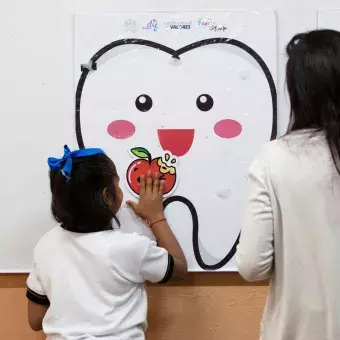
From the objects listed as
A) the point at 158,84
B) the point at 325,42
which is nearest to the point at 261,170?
the point at 325,42

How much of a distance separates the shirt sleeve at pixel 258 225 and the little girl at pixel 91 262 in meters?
0.25

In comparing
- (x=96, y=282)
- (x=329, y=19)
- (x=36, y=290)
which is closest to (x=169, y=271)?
(x=96, y=282)

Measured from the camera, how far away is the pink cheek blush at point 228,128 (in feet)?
3.63

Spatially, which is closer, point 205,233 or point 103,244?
point 103,244

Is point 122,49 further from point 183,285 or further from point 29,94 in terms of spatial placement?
point 183,285

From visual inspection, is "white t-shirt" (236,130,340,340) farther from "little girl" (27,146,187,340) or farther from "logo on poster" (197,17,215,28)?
"logo on poster" (197,17,215,28)

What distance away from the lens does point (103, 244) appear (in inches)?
36.4

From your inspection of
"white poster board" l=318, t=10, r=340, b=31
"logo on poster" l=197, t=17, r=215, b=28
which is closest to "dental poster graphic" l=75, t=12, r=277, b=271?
"logo on poster" l=197, t=17, r=215, b=28

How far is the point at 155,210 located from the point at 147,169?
3.5 inches

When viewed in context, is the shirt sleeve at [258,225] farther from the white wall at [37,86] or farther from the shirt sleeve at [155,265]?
the white wall at [37,86]

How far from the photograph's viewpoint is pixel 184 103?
1104mm

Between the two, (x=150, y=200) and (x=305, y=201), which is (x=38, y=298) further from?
(x=305, y=201)

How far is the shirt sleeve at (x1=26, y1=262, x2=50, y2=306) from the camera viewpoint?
998mm

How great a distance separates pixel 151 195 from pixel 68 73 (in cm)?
32
